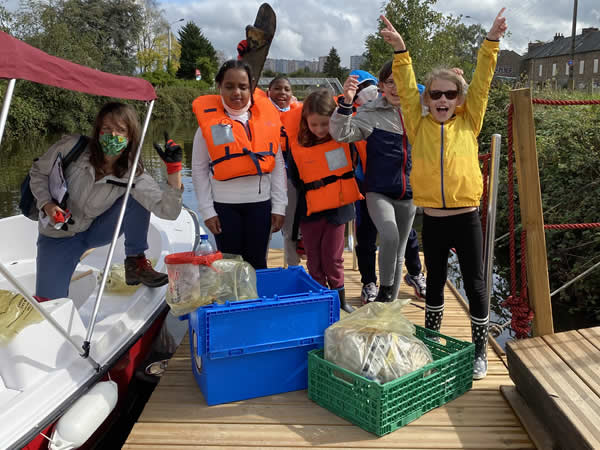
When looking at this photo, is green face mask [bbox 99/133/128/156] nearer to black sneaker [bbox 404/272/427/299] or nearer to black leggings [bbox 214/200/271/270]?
black leggings [bbox 214/200/271/270]

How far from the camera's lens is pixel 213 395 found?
2.56m

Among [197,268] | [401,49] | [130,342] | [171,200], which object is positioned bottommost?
[130,342]

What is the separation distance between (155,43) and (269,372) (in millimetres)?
47890

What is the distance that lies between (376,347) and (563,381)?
2.65ft

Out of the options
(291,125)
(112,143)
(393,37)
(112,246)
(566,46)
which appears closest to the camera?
(393,37)

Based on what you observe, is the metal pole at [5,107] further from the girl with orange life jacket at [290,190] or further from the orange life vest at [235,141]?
the girl with orange life jacket at [290,190]

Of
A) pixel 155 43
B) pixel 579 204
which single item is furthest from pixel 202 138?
pixel 155 43

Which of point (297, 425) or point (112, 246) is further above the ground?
point (112, 246)

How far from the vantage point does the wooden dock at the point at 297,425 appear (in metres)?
2.28

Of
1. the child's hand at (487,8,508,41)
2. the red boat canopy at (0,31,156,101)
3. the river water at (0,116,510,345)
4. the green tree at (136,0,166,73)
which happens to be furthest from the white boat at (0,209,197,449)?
the green tree at (136,0,166,73)

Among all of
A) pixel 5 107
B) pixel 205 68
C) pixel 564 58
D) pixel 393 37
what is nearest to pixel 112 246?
pixel 5 107

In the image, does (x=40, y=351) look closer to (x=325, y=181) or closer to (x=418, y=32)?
(x=325, y=181)

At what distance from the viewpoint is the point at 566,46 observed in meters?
53.1

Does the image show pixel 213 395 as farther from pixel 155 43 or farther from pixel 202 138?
pixel 155 43
